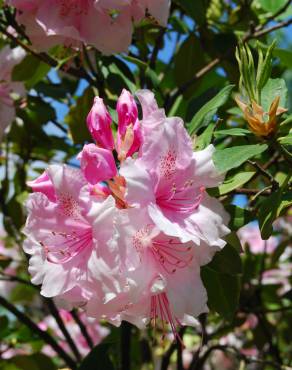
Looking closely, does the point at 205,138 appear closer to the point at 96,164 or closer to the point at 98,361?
the point at 96,164

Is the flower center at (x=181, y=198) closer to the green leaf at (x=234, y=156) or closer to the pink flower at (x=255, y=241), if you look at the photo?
the green leaf at (x=234, y=156)

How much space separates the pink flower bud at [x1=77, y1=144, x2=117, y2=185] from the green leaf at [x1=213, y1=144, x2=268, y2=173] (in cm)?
16

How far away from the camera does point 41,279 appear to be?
1006 millimetres

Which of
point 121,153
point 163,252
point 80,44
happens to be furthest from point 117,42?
point 163,252

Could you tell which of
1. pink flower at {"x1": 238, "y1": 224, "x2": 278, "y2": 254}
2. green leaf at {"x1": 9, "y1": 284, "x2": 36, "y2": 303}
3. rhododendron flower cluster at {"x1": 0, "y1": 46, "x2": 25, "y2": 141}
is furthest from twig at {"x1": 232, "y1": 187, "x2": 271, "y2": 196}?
pink flower at {"x1": 238, "y1": 224, "x2": 278, "y2": 254}

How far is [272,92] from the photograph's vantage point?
1.02 meters

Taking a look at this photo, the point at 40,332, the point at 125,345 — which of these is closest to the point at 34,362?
the point at 40,332

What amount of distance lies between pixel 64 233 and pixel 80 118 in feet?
2.19

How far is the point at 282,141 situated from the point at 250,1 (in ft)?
2.63

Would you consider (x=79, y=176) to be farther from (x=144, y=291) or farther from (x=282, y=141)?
(x=282, y=141)

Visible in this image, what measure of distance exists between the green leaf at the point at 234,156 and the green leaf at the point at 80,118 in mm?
650

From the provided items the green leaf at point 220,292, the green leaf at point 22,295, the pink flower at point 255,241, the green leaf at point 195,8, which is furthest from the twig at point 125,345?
the pink flower at point 255,241

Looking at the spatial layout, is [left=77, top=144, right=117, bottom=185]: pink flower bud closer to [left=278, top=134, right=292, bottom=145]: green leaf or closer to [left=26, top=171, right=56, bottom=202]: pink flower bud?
[left=26, top=171, right=56, bottom=202]: pink flower bud

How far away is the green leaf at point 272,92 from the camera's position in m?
1.02
